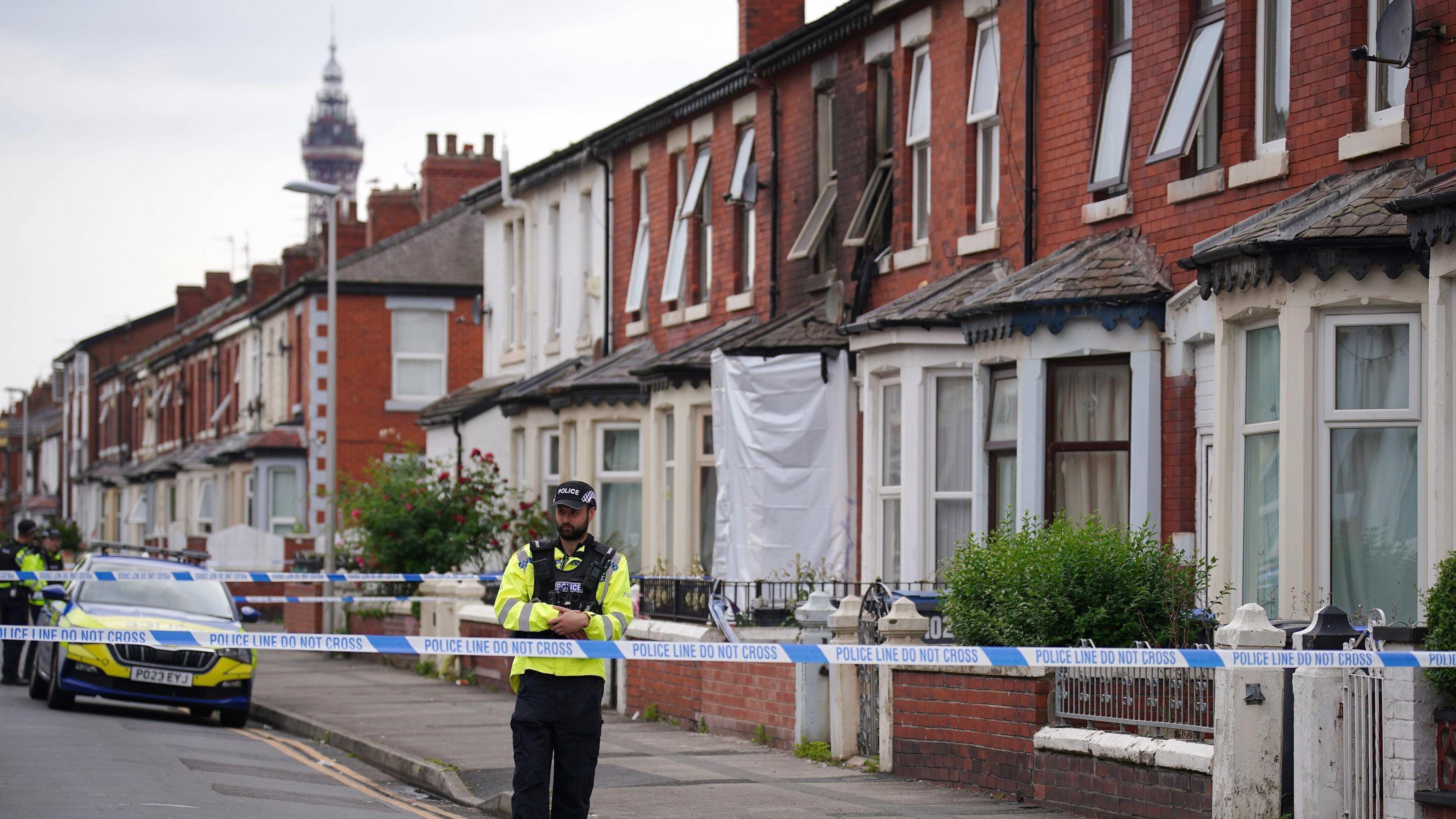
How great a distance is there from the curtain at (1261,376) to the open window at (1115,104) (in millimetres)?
3022

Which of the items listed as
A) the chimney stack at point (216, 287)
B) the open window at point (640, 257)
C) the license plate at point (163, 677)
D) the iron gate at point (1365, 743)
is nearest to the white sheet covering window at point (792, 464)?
the license plate at point (163, 677)

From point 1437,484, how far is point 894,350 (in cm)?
693

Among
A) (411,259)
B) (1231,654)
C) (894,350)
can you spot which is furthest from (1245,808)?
(411,259)

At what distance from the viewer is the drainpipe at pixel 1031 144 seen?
54.0ft

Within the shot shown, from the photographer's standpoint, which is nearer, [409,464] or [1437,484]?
[1437,484]

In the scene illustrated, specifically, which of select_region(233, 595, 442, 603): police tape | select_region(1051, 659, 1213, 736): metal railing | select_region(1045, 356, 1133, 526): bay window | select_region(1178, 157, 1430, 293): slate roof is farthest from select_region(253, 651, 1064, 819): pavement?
select_region(1178, 157, 1430, 293): slate roof

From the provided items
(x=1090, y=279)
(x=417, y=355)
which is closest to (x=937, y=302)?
(x=1090, y=279)

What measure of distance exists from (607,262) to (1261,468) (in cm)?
1558

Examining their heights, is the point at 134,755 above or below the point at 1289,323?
below

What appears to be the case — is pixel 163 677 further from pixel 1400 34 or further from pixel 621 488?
pixel 1400 34

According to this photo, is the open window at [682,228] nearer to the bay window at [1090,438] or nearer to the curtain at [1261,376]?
the bay window at [1090,438]

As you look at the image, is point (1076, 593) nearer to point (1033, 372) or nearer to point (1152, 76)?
point (1033, 372)

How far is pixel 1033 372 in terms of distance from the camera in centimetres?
1502

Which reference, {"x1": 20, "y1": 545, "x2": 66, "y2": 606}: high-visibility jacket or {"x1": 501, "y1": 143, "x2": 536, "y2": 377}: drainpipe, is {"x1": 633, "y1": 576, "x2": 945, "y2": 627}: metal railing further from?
{"x1": 501, "y1": 143, "x2": 536, "y2": 377}: drainpipe
